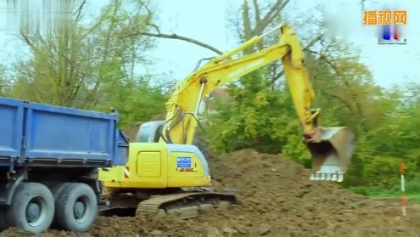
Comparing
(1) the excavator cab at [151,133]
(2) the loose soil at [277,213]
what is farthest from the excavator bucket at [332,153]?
(1) the excavator cab at [151,133]

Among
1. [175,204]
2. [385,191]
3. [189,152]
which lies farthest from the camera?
[385,191]

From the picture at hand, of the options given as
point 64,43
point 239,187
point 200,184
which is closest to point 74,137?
point 200,184

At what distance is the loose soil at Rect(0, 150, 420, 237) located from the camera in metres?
12.5

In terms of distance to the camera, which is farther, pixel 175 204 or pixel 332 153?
pixel 332 153

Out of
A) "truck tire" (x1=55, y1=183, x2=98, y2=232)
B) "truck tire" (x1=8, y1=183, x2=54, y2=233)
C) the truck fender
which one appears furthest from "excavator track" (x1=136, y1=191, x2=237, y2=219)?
the truck fender

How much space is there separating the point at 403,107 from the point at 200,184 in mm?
12680

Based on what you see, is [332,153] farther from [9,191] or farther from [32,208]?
[9,191]

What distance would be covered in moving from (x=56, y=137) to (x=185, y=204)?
435cm

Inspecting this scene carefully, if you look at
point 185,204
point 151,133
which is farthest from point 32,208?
point 151,133

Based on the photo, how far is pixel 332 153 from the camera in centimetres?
1828

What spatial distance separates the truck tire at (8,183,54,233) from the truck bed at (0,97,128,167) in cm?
40

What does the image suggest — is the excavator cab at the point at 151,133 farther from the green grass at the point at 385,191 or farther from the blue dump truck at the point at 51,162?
the green grass at the point at 385,191

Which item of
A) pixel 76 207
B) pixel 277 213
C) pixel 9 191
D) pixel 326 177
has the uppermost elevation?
pixel 326 177

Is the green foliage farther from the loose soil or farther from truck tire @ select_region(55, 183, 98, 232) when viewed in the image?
truck tire @ select_region(55, 183, 98, 232)
